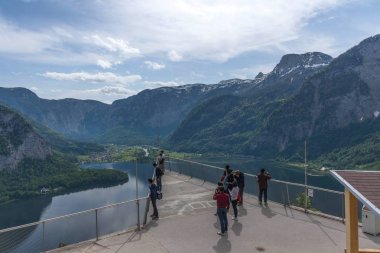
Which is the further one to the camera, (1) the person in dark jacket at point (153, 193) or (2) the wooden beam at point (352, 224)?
(1) the person in dark jacket at point (153, 193)

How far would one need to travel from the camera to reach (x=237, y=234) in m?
18.7

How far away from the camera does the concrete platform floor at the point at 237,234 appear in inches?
671

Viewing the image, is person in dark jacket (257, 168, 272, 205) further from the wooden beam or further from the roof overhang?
the roof overhang

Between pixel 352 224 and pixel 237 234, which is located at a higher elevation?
pixel 352 224

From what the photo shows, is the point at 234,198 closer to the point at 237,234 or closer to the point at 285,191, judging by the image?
the point at 237,234

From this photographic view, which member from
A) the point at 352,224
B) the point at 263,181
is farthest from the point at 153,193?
the point at 352,224

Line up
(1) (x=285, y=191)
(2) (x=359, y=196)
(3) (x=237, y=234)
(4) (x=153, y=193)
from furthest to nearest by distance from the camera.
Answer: (1) (x=285, y=191), (4) (x=153, y=193), (3) (x=237, y=234), (2) (x=359, y=196)

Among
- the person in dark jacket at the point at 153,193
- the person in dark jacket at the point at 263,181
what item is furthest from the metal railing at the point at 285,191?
the person in dark jacket at the point at 153,193

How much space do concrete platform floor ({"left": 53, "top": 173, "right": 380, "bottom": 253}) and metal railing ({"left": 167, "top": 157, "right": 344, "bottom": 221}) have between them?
1001 millimetres

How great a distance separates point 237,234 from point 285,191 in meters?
6.58

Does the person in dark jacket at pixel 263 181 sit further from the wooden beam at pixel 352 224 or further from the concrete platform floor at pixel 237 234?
the wooden beam at pixel 352 224

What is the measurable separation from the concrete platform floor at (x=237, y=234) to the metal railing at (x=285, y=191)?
39.4 inches

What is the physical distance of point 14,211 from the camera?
502 ft

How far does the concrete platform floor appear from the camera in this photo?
17031mm
